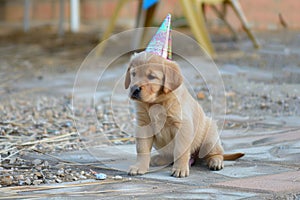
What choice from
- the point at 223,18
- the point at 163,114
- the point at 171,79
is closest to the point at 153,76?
the point at 171,79

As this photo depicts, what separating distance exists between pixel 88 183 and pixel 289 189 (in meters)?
0.77

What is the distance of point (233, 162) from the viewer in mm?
2611

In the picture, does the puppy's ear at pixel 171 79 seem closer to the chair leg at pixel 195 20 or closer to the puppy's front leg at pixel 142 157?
the puppy's front leg at pixel 142 157

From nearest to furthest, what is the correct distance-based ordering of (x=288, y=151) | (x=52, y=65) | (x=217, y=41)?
(x=288, y=151) < (x=52, y=65) < (x=217, y=41)

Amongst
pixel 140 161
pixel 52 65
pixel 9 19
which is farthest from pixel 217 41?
pixel 140 161

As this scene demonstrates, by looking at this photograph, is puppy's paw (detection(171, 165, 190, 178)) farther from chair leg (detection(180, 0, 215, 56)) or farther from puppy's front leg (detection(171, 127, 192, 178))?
chair leg (detection(180, 0, 215, 56))

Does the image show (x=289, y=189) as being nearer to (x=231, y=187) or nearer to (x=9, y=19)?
(x=231, y=187)

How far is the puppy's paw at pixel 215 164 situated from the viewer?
2.47m

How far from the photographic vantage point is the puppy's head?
7.42 ft

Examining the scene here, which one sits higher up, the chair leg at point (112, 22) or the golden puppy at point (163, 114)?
the chair leg at point (112, 22)

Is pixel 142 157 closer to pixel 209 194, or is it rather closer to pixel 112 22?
pixel 209 194

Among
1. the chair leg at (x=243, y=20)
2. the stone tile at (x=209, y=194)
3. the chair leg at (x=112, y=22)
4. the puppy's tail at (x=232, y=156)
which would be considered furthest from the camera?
the chair leg at (x=243, y=20)

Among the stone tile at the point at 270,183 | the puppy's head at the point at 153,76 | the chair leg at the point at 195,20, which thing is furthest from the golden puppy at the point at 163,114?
the chair leg at the point at 195,20

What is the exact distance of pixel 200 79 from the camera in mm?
4574
